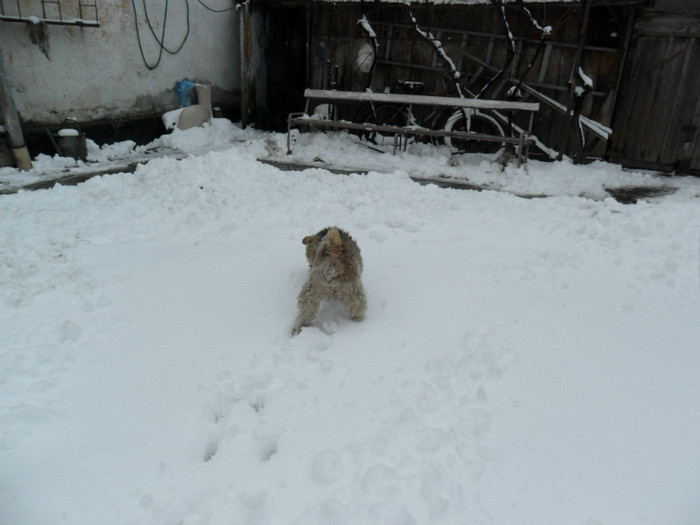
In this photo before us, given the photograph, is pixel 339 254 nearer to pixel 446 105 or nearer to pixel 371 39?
pixel 446 105

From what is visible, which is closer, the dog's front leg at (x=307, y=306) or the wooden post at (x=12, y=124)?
the dog's front leg at (x=307, y=306)

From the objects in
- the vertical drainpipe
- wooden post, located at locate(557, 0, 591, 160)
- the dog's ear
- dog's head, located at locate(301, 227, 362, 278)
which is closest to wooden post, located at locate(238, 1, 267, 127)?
the vertical drainpipe

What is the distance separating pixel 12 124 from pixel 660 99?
11056mm

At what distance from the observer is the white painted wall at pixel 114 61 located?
7.54 meters

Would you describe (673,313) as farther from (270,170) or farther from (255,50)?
(255,50)

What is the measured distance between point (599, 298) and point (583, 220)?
1654 millimetres

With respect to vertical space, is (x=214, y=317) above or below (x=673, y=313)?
below

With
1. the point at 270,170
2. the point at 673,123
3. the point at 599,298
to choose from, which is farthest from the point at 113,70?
the point at 673,123

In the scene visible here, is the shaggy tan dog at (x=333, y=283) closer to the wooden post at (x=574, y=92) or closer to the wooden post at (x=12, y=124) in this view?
the wooden post at (x=12, y=124)

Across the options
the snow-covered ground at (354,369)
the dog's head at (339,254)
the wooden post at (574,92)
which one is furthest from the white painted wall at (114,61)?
the wooden post at (574,92)

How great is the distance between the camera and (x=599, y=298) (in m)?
3.71

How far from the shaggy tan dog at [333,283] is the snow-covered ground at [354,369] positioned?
133 millimetres

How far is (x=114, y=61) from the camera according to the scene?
29.1 ft

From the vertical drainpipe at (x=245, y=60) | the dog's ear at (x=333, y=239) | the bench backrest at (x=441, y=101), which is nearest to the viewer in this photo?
the dog's ear at (x=333, y=239)
